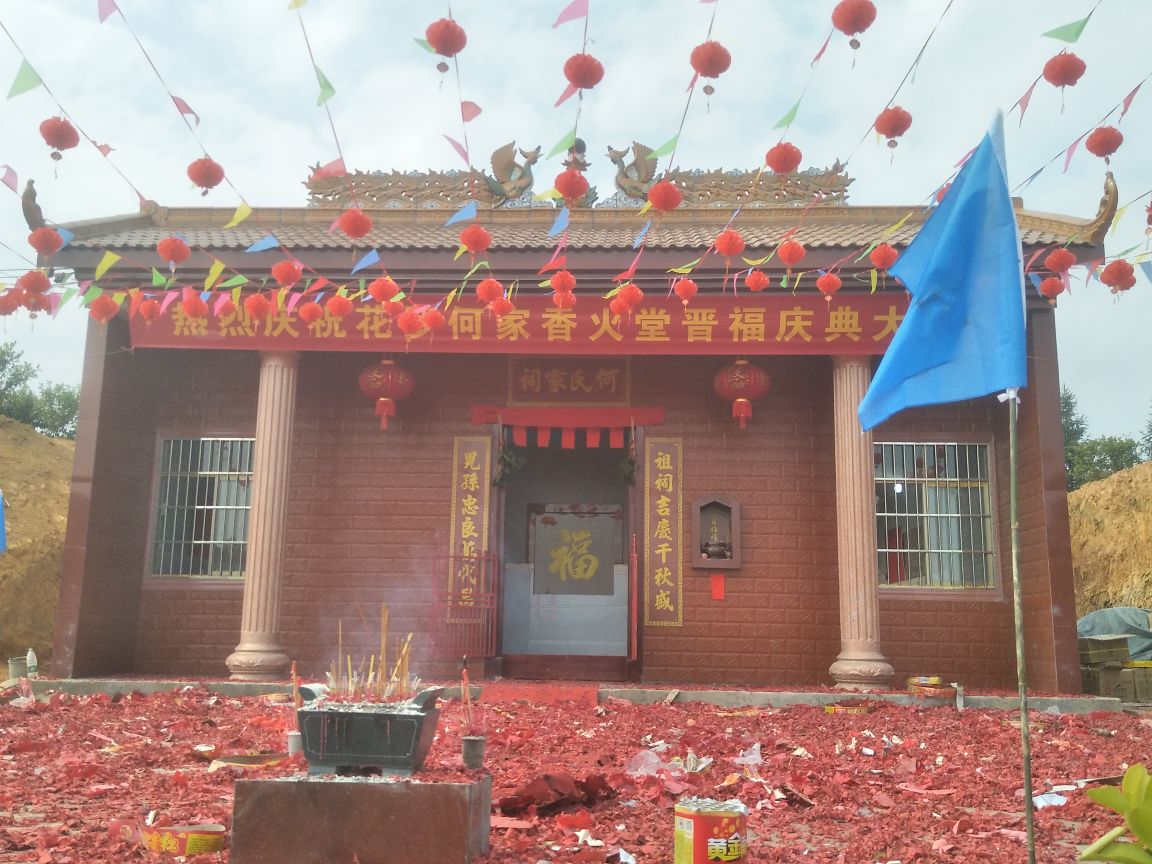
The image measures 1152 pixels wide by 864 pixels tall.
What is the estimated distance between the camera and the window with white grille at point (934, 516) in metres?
11.4

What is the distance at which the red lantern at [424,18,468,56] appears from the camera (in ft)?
17.7

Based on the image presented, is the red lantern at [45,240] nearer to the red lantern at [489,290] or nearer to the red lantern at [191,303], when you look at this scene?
the red lantern at [191,303]

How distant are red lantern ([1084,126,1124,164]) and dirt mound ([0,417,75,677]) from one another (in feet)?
52.7

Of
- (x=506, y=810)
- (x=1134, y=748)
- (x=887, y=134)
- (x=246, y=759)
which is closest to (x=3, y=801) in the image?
(x=246, y=759)

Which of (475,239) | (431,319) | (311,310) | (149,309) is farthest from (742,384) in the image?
(149,309)

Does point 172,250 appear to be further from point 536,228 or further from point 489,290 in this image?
point 536,228

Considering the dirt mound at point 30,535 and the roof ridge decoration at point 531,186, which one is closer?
the roof ridge decoration at point 531,186

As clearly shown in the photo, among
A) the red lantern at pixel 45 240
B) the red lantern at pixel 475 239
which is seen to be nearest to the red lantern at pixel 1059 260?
the red lantern at pixel 475 239

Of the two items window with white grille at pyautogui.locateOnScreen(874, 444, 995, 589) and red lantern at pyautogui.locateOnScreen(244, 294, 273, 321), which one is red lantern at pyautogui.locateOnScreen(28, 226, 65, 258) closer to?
red lantern at pyautogui.locateOnScreen(244, 294, 273, 321)

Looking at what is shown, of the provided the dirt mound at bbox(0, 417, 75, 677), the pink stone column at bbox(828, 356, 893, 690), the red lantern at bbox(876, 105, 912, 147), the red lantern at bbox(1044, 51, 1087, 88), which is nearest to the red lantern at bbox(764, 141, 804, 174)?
the red lantern at bbox(876, 105, 912, 147)

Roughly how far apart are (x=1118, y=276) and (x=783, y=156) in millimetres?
3616

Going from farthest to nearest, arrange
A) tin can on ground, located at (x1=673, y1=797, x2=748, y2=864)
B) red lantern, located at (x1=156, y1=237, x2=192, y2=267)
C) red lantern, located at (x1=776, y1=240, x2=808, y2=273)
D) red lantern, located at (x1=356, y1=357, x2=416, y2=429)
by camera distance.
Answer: red lantern, located at (x1=356, y1=357, x2=416, y2=429)
red lantern, located at (x1=776, y1=240, x2=808, y2=273)
red lantern, located at (x1=156, y1=237, x2=192, y2=267)
tin can on ground, located at (x1=673, y1=797, x2=748, y2=864)

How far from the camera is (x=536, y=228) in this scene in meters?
13.2

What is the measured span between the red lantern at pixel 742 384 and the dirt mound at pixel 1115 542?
12613 mm
